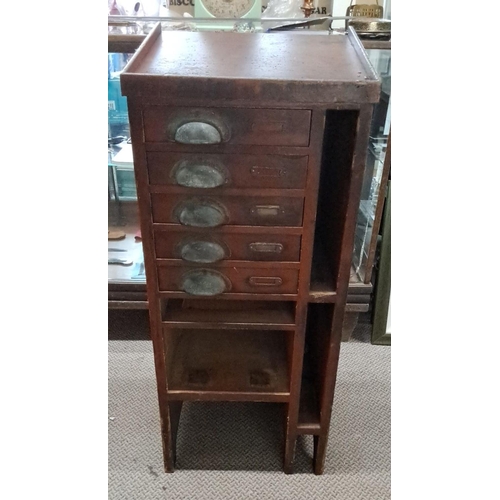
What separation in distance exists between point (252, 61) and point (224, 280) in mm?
385

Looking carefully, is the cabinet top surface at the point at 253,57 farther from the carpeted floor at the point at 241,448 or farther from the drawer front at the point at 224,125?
the carpeted floor at the point at 241,448

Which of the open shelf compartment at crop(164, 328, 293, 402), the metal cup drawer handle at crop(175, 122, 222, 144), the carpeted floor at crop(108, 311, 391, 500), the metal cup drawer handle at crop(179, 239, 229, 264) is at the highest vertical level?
the metal cup drawer handle at crop(175, 122, 222, 144)

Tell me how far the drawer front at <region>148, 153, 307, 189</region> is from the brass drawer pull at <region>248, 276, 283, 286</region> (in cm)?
18

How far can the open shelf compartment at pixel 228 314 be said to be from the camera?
0.95 meters

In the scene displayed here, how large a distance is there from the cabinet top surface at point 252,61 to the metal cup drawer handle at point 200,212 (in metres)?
0.19

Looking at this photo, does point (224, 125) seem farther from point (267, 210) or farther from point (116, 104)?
point (116, 104)

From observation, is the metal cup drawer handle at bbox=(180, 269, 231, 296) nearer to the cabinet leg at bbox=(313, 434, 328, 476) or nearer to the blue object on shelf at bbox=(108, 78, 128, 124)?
the cabinet leg at bbox=(313, 434, 328, 476)

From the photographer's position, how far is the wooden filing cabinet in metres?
0.73

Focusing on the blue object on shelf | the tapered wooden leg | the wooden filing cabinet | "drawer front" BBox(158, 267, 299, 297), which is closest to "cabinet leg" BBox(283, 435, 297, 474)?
the wooden filing cabinet

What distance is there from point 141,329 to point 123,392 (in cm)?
27

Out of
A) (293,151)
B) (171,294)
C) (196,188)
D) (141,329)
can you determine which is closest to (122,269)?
(141,329)

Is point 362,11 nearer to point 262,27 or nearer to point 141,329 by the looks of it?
point 262,27

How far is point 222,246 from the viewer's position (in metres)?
0.85

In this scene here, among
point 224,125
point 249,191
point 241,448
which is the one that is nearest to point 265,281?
point 249,191
